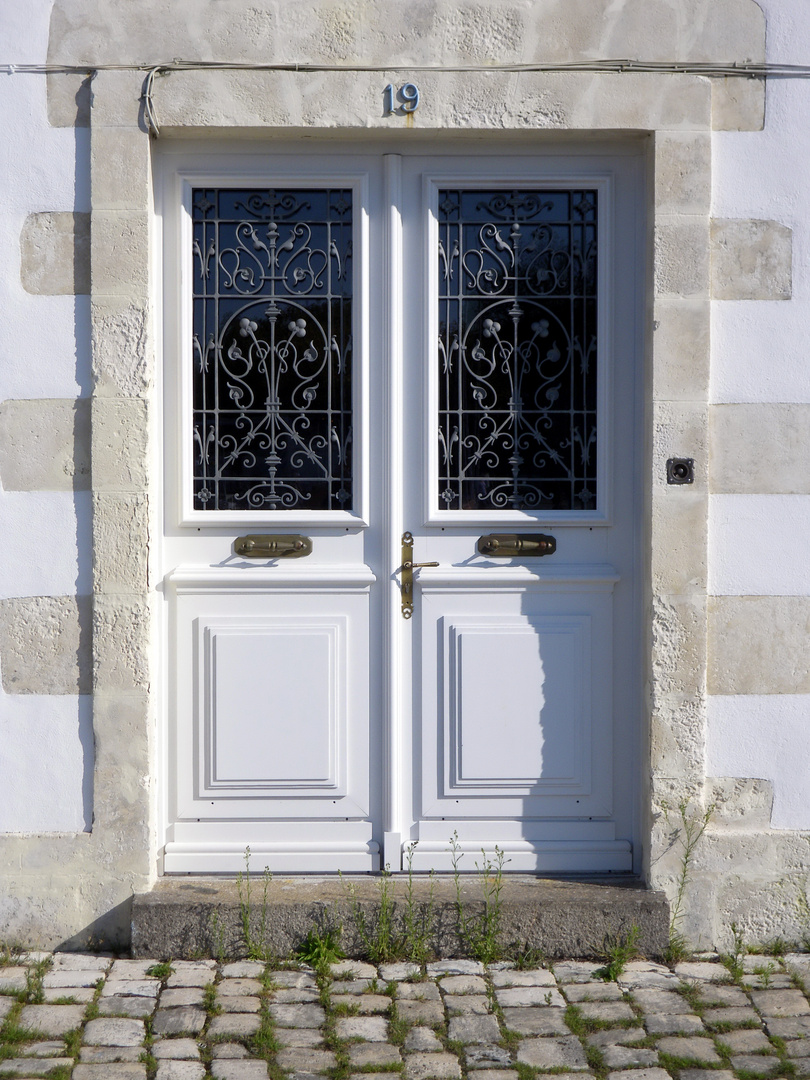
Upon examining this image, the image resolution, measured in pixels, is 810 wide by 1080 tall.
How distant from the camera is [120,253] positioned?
3246 millimetres

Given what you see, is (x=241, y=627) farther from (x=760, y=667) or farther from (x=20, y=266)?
(x=760, y=667)

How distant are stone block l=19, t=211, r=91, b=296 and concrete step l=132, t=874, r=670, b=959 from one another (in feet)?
6.80

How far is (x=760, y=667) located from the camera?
3352 mm

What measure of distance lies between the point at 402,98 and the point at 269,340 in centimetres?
92

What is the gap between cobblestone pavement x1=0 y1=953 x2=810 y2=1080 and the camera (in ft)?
8.64

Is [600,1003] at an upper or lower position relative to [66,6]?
lower

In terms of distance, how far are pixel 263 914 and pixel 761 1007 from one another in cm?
157

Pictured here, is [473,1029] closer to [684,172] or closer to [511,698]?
[511,698]

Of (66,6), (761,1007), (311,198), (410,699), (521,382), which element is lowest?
(761,1007)

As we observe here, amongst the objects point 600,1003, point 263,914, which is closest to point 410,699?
point 263,914

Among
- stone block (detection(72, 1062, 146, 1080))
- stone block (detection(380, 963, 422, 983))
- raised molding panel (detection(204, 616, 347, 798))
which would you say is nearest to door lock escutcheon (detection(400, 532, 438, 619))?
raised molding panel (detection(204, 616, 347, 798))

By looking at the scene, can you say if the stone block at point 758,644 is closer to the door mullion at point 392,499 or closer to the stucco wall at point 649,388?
the stucco wall at point 649,388

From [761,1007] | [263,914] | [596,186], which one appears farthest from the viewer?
[596,186]

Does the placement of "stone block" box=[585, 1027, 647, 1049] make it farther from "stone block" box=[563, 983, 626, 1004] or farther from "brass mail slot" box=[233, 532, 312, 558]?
"brass mail slot" box=[233, 532, 312, 558]
